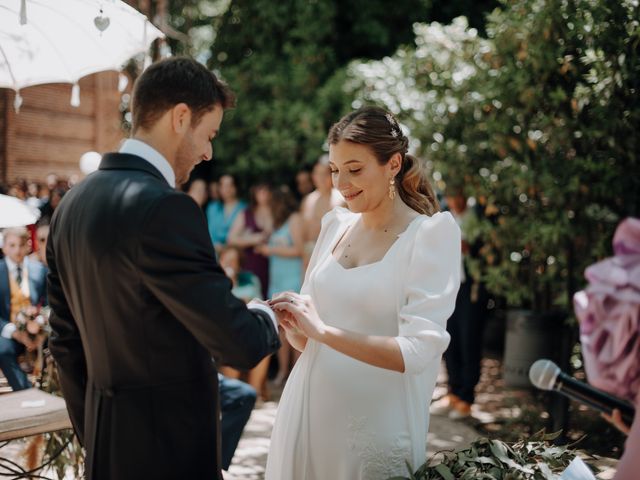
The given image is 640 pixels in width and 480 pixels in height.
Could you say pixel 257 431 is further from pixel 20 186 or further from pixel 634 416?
pixel 20 186

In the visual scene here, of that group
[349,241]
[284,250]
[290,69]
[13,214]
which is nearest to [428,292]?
[349,241]

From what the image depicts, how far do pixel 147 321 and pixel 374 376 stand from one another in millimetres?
888

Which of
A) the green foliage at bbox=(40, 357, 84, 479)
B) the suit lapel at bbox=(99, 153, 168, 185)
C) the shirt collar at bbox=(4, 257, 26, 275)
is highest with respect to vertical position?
the suit lapel at bbox=(99, 153, 168, 185)

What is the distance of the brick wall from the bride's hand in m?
10.9

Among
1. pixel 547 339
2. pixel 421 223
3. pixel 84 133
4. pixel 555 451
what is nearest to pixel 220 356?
pixel 421 223

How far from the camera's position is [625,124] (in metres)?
5.18

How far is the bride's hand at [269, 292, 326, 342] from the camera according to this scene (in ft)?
7.64

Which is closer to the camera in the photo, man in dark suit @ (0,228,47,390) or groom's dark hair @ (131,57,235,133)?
groom's dark hair @ (131,57,235,133)

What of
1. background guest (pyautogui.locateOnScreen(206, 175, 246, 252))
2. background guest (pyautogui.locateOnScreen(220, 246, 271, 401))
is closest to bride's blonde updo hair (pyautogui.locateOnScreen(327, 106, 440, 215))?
background guest (pyautogui.locateOnScreen(220, 246, 271, 401))

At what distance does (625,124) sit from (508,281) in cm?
197

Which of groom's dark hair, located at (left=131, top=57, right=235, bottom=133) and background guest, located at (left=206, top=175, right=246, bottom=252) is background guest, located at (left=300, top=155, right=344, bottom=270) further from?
groom's dark hair, located at (left=131, top=57, right=235, bottom=133)

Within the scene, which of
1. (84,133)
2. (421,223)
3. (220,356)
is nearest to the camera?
(220,356)

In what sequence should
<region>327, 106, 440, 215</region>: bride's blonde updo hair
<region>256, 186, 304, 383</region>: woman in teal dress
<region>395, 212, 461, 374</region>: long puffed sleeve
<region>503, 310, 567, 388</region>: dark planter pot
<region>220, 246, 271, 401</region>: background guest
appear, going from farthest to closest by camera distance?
<region>256, 186, 304, 383</region>: woman in teal dress < <region>220, 246, 271, 401</region>: background guest < <region>503, 310, 567, 388</region>: dark planter pot < <region>327, 106, 440, 215</region>: bride's blonde updo hair < <region>395, 212, 461, 374</region>: long puffed sleeve

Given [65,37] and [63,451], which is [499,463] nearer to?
[65,37]
